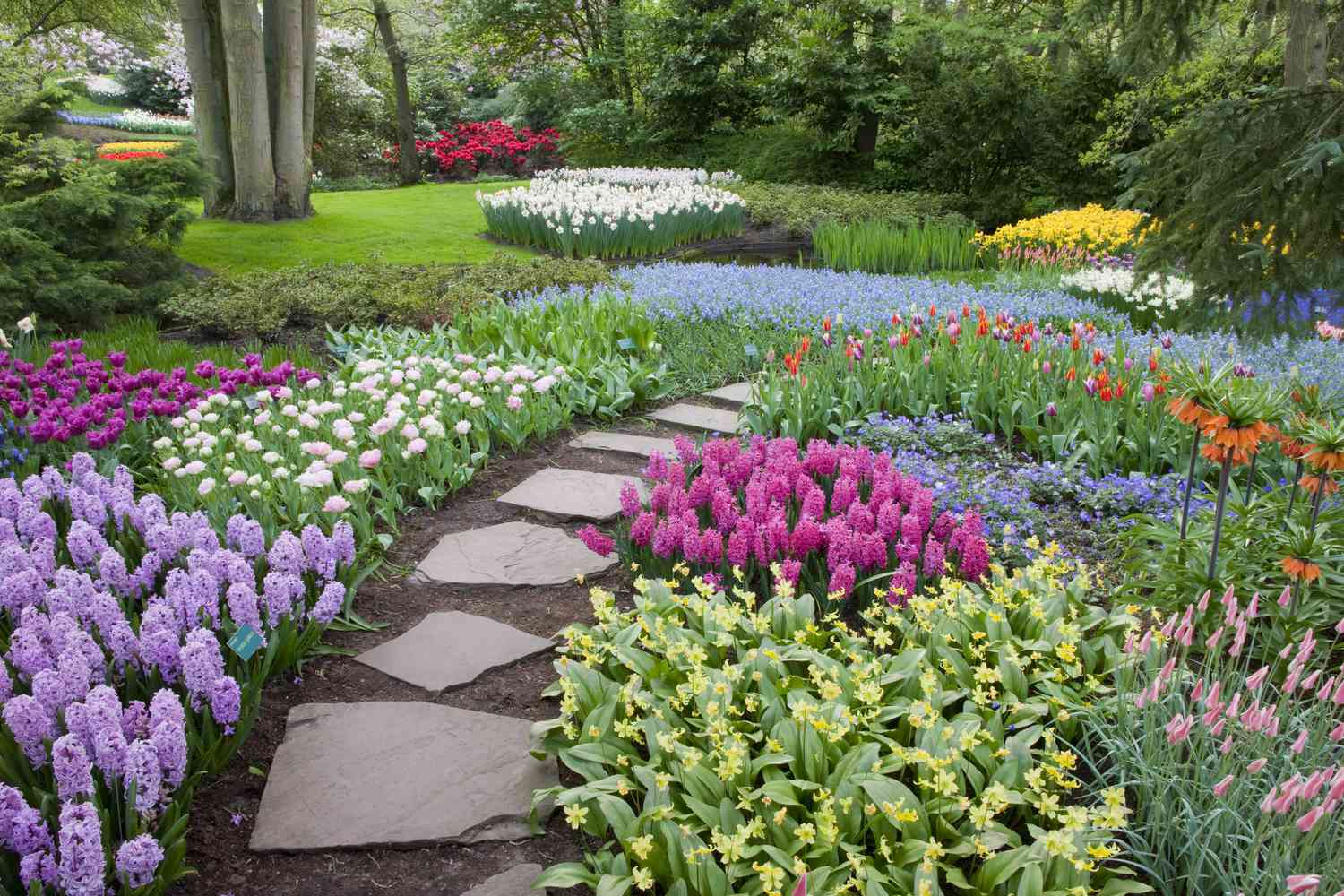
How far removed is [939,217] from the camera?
41.6 feet

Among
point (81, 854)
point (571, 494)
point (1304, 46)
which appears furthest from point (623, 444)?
point (1304, 46)

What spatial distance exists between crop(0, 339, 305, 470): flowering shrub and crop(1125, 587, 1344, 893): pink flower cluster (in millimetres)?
3757

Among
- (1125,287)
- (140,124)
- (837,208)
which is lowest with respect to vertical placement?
(1125,287)

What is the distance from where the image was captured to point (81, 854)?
5.88 feet

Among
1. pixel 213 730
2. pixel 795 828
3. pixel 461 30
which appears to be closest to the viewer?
pixel 795 828

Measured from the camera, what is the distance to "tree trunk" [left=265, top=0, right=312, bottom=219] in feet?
35.3

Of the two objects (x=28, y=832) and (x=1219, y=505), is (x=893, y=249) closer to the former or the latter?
(x=1219, y=505)

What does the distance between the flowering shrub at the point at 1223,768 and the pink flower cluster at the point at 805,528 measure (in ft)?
2.57

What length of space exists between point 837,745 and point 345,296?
5795 millimetres

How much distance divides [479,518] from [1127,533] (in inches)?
101

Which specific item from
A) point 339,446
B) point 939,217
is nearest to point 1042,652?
point 339,446

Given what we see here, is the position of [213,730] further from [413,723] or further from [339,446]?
[339,446]

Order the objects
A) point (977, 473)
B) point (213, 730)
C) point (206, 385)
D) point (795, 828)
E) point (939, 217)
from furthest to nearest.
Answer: point (939, 217), point (206, 385), point (977, 473), point (213, 730), point (795, 828)

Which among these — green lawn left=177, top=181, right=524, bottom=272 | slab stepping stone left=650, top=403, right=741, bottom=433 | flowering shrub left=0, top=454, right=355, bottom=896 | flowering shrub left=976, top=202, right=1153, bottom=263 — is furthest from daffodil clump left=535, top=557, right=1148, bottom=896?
flowering shrub left=976, top=202, right=1153, bottom=263
